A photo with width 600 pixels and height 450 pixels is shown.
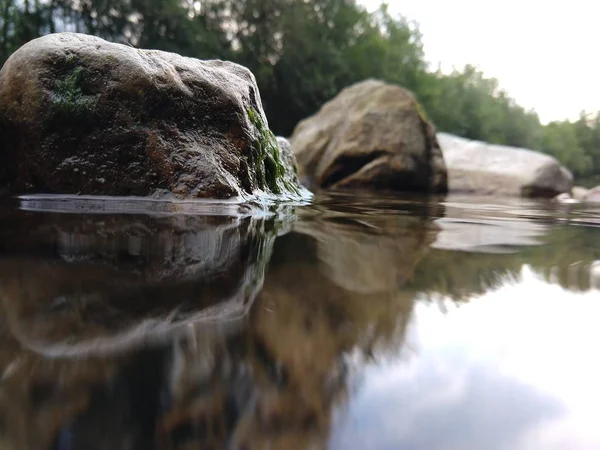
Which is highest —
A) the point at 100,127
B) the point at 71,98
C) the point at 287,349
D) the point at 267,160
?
the point at 71,98

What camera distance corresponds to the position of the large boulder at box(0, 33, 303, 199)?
8.21ft

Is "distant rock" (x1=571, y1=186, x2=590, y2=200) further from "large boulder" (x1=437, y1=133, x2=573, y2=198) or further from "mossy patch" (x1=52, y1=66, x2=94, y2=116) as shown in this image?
"mossy patch" (x1=52, y1=66, x2=94, y2=116)

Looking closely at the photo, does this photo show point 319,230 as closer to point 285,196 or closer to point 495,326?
point 495,326

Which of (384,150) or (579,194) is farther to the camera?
(579,194)

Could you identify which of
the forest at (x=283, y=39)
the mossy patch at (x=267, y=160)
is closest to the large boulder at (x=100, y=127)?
the mossy patch at (x=267, y=160)

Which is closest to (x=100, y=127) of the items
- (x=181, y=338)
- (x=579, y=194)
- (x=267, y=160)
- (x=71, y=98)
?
(x=71, y=98)

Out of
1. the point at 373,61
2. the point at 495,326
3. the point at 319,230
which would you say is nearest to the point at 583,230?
the point at 319,230

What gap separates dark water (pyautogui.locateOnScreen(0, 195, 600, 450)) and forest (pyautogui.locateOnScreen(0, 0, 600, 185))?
11771mm

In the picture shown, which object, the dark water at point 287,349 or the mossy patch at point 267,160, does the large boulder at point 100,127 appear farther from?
the dark water at point 287,349

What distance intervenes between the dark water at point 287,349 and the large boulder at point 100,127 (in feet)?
A: 4.00

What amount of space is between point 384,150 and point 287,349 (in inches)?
299

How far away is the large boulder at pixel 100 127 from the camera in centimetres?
250

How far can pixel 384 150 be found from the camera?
7.96 m

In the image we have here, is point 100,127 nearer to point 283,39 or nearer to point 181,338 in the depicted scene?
point 181,338
